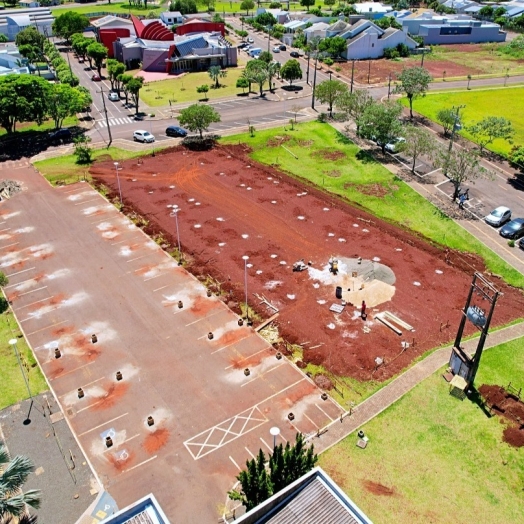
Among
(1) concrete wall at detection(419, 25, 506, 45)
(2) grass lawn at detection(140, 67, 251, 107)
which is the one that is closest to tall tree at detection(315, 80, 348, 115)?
(2) grass lawn at detection(140, 67, 251, 107)

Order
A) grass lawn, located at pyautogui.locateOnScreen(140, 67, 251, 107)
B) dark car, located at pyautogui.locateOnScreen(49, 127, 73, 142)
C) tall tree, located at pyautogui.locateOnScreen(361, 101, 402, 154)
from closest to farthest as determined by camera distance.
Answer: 1. tall tree, located at pyautogui.locateOnScreen(361, 101, 402, 154)
2. dark car, located at pyautogui.locateOnScreen(49, 127, 73, 142)
3. grass lawn, located at pyautogui.locateOnScreen(140, 67, 251, 107)

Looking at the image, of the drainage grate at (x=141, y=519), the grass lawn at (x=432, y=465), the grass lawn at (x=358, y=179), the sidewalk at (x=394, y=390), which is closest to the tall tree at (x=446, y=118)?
the grass lawn at (x=358, y=179)

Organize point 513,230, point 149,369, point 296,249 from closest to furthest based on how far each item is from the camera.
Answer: point 149,369, point 296,249, point 513,230

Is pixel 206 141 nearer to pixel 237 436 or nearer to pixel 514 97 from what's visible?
pixel 237 436

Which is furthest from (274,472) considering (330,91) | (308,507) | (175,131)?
(330,91)

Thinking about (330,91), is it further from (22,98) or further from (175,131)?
(22,98)

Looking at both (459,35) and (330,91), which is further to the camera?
(459,35)

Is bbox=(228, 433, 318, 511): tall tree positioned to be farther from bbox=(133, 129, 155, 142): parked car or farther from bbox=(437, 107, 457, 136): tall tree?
bbox=(437, 107, 457, 136): tall tree
